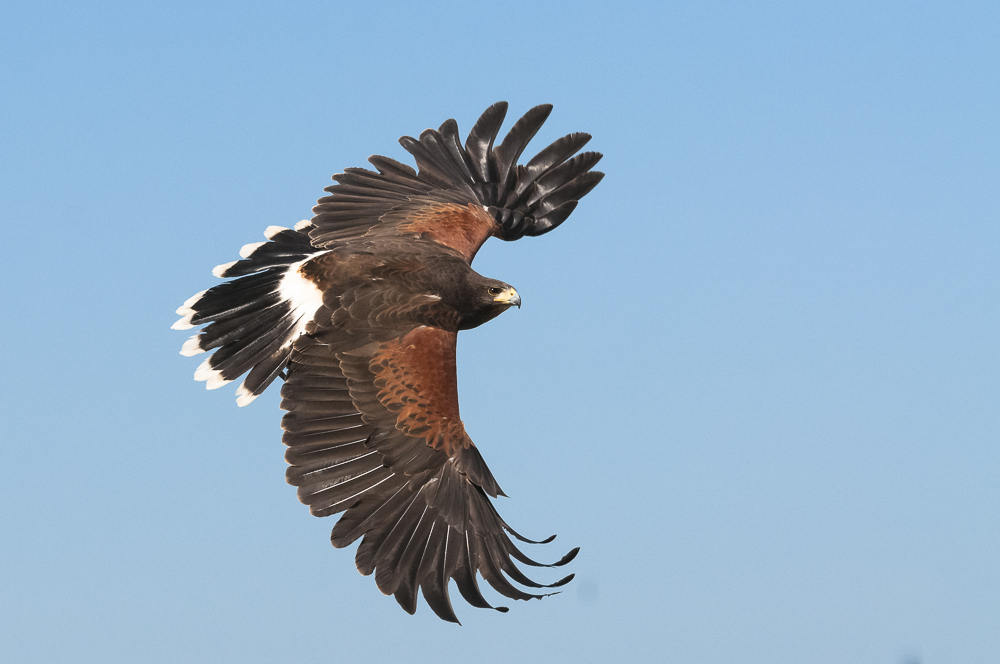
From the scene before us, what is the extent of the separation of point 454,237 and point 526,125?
1.46 m

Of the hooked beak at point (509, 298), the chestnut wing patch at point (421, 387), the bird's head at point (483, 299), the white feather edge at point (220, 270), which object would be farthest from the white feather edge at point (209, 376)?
the hooked beak at point (509, 298)

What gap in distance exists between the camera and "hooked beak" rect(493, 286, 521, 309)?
9.77 m

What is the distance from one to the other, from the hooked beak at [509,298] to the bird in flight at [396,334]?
0.04ft

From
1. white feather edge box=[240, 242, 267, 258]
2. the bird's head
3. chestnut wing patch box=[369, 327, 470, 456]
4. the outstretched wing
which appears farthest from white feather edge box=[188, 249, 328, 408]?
the outstretched wing

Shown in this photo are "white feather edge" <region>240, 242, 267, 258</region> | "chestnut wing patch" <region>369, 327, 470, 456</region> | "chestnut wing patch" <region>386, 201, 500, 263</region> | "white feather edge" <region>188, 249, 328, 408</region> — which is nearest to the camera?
"chestnut wing patch" <region>369, 327, 470, 456</region>

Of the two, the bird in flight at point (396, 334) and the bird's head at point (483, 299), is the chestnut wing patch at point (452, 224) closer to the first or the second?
the bird in flight at point (396, 334)

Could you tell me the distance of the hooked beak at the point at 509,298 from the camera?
977 cm

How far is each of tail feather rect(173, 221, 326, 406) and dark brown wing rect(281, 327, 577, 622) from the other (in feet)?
1.88

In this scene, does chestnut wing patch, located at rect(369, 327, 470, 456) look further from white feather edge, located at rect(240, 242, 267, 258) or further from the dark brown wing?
white feather edge, located at rect(240, 242, 267, 258)

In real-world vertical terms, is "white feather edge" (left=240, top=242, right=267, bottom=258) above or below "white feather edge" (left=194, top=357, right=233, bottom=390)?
above

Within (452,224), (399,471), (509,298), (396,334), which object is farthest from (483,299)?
(399,471)

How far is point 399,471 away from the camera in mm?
8656

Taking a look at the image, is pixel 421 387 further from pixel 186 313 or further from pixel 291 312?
pixel 186 313

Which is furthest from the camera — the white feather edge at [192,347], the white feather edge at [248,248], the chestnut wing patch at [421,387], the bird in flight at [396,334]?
the white feather edge at [248,248]
